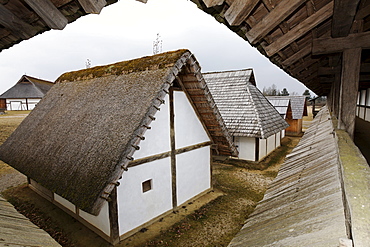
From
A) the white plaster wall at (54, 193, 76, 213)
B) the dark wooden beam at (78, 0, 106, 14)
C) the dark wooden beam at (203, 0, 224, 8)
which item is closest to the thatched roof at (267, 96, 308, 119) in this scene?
the white plaster wall at (54, 193, 76, 213)

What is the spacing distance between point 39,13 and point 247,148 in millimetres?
12128

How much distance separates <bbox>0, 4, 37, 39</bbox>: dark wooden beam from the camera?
1483mm

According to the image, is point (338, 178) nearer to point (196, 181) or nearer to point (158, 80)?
point (158, 80)

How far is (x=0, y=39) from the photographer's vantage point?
179cm

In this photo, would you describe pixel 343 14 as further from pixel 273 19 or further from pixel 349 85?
pixel 349 85

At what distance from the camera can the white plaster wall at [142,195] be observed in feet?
17.8

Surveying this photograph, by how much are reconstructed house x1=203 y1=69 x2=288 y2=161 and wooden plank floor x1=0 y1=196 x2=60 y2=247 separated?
1078 centimetres

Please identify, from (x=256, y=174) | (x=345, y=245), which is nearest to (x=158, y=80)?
(x=345, y=245)

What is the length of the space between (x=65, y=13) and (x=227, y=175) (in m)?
10.2

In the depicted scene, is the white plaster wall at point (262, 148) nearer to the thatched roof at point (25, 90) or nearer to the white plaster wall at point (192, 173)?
the white plaster wall at point (192, 173)

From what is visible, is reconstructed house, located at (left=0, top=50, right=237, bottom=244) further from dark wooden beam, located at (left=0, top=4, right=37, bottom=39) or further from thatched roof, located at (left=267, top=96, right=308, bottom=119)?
thatched roof, located at (left=267, top=96, right=308, bottom=119)

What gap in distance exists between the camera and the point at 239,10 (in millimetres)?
1674

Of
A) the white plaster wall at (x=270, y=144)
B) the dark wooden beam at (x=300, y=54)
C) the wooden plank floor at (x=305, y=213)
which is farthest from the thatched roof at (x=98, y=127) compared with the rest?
the white plaster wall at (x=270, y=144)

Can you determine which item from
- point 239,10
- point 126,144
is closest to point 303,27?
point 239,10
